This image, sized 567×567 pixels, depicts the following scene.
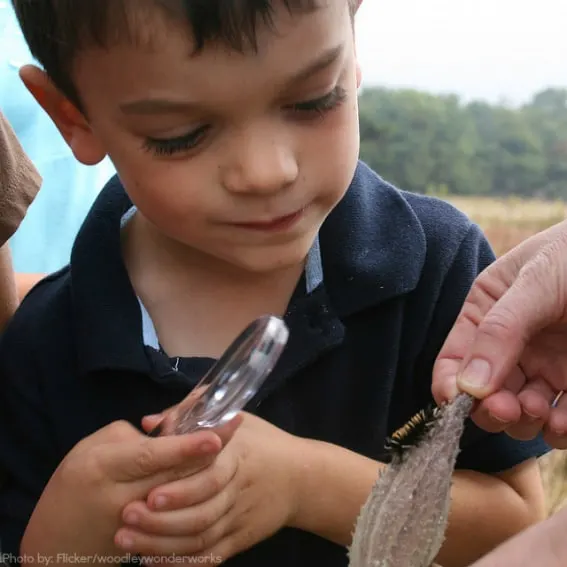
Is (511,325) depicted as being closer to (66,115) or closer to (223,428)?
(223,428)

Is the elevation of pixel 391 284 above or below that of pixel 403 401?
above

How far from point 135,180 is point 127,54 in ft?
0.40

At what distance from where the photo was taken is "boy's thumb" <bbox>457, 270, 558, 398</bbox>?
1.97 feet

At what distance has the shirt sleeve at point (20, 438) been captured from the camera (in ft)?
2.59

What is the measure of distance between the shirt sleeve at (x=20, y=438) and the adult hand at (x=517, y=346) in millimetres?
402

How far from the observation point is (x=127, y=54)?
0.57 m

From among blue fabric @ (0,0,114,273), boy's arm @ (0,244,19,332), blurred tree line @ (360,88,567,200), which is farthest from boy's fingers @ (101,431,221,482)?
blurred tree line @ (360,88,567,200)

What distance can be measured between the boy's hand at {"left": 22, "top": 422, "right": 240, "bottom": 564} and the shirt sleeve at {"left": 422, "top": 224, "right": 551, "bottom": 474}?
0.92 ft

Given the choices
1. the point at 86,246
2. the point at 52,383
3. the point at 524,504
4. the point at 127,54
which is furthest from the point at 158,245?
the point at 524,504

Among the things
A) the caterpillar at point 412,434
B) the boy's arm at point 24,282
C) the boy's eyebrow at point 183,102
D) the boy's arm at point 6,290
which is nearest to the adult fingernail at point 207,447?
the caterpillar at point 412,434

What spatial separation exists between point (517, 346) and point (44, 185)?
877 mm

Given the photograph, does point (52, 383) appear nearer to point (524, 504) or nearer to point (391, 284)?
point (391, 284)

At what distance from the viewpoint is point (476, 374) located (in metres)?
0.60

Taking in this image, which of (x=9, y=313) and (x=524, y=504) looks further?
(x=9, y=313)
